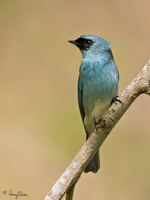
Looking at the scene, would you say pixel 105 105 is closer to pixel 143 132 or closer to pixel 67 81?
pixel 143 132

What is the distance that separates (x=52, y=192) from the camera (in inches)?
146

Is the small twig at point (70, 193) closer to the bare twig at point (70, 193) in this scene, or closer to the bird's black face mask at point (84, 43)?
the bare twig at point (70, 193)

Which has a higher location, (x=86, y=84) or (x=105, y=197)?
(x=86, y=84)

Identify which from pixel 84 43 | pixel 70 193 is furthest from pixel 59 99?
pixel 70 193

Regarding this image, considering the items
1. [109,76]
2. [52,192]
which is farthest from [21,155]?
[52,192]

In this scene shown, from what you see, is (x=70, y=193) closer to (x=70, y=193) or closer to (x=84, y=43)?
(x=70, y=193)

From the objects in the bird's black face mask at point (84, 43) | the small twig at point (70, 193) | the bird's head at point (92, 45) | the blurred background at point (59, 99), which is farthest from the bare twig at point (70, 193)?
the blurred background at point (59, 99)

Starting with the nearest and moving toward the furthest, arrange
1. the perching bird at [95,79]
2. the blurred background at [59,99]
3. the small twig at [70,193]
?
the small twig at [70,193] < the perching bird at [95,79] < the blurred background at [59,99]

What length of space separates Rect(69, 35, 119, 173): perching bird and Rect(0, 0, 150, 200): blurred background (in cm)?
82

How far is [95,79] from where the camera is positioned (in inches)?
187

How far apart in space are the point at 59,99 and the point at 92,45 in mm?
2320

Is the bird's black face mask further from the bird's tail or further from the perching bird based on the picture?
the bird's tail

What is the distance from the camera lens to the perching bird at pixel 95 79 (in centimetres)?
473

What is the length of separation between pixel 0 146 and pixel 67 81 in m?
1.74
